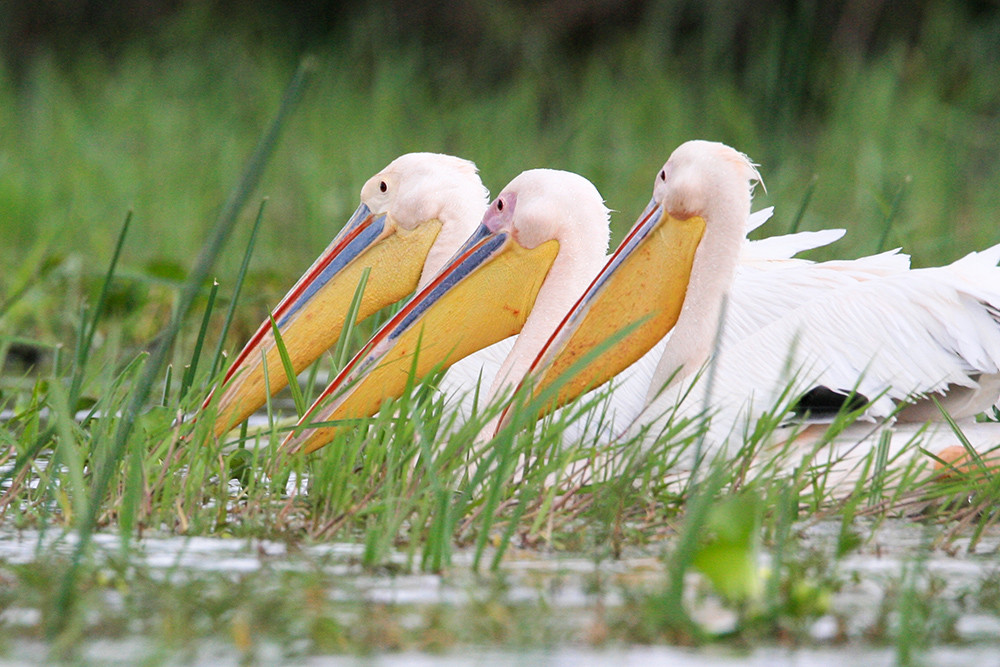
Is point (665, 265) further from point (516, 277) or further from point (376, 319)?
point (376, 319)

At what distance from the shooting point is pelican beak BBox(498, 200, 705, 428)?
122 inches

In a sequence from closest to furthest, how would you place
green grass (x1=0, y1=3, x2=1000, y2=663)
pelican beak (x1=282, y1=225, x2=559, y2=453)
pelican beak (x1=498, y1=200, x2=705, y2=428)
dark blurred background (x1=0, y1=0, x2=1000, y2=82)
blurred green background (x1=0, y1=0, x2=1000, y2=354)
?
green grass (x1=0, y1=3, x2=1000, y2=663) → pelican beak (x1=498, y1=200, x2=705, y2=428) → pelican beak (x1=282, y1=225, x2=559, y2=453) → blurred green background (x1=0, y1=0, x2=1000, y2=354) → dark blurred background (x1=0, y1=0, x2=1000, y2=82)

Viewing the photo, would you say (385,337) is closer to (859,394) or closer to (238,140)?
(859,394)

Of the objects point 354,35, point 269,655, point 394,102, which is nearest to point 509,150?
point 394,102

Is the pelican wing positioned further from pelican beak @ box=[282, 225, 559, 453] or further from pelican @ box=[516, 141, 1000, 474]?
pelican beak @ box=[282, 225, 559, 453]

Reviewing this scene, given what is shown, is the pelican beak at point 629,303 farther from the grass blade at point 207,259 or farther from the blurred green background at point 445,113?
the grass blade at point 207,259

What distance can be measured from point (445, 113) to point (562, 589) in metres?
6.44

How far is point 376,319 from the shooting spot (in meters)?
3.63

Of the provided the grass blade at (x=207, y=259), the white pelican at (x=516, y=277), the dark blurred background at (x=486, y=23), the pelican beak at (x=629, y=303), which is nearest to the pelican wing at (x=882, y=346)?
the pelican beak at (x=629, y=303)

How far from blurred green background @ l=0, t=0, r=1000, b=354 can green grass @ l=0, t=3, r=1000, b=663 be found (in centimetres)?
3

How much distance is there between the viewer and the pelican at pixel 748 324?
3.00m

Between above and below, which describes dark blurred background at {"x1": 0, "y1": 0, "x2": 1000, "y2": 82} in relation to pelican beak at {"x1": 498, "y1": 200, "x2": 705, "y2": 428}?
above

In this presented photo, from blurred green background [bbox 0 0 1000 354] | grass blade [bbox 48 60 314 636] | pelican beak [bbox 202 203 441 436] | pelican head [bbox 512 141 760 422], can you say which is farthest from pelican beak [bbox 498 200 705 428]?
grass blade [bbox 48 60 314 636]

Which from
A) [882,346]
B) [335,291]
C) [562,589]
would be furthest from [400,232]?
[562,589]
